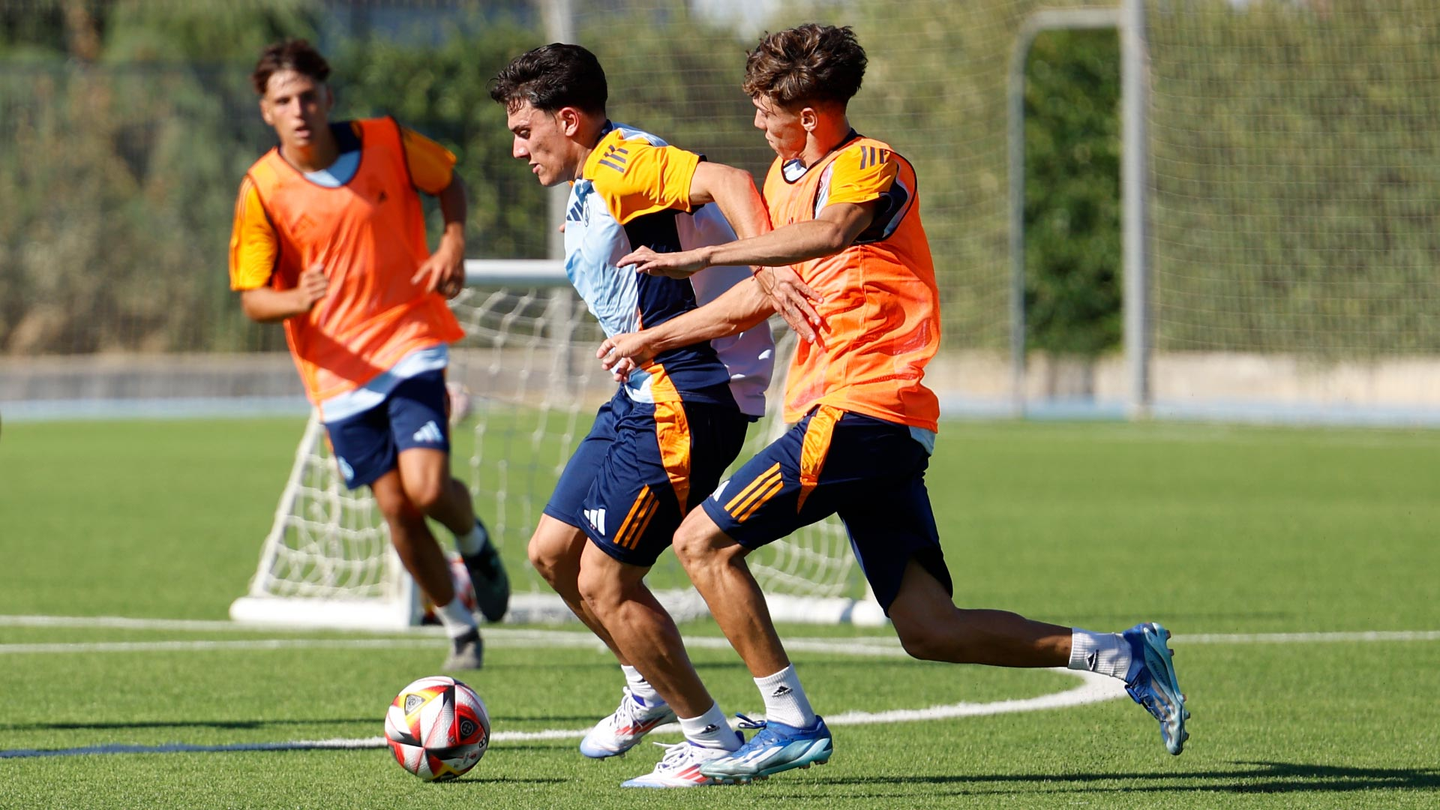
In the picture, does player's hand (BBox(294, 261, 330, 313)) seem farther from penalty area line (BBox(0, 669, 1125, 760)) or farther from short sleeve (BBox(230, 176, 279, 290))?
penalty area line (BBox(0, 669, 1125, 760))

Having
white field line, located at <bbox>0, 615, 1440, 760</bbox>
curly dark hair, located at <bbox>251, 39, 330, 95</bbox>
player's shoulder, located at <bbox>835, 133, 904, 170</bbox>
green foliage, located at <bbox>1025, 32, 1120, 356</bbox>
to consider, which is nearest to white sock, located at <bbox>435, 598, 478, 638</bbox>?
white field line, located at <bbox>0, 615, 1440, 760</bbox>

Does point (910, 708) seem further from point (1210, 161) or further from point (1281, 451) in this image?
point (1210, 161)

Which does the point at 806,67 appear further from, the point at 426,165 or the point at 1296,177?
the point at 1296,177

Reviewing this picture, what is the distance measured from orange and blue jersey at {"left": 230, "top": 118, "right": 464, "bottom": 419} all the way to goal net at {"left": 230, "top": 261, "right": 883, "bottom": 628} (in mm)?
833

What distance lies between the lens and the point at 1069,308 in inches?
1016

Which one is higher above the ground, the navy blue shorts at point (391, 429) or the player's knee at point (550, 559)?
the navy blue shorts at point (391, 429)

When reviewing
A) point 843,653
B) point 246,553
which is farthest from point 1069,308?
point 843,653

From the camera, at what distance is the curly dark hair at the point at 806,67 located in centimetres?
505

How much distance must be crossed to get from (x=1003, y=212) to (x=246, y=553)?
13491mm

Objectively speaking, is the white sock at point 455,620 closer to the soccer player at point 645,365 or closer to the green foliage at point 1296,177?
the soccer player at point 645,365

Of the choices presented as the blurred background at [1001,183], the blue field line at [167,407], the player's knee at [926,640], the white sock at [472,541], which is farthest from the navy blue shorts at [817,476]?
the blue field line at [167,407]

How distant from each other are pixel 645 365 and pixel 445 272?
2468 millimetres

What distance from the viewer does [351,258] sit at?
782 cm

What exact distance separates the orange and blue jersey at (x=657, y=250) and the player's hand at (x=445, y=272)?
2.14 m
